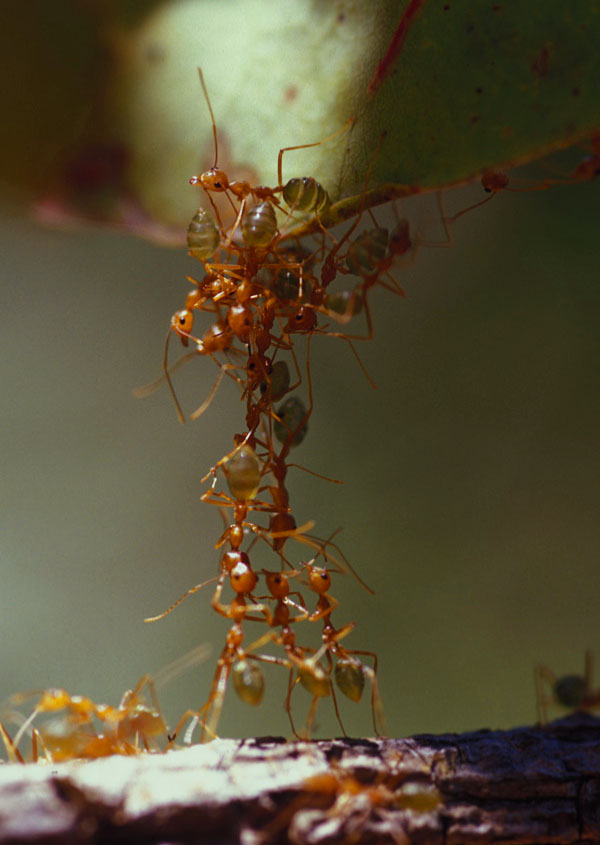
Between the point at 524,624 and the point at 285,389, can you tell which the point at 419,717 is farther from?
the point at 285,389

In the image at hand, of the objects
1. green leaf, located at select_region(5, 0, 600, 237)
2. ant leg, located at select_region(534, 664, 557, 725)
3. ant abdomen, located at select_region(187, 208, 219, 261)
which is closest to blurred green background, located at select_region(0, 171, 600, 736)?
ant leg, located at select_region(534, 664, 557, 725)

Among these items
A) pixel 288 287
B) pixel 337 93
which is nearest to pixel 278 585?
pixel 288 287

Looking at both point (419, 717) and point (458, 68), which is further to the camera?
point (419, 717)

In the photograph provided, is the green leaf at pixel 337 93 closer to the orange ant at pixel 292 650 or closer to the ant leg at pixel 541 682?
the orange ant at pixel 292 650

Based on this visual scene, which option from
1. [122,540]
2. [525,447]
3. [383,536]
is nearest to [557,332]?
[525,447]

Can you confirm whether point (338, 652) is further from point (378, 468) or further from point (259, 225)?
point (378, 468)
